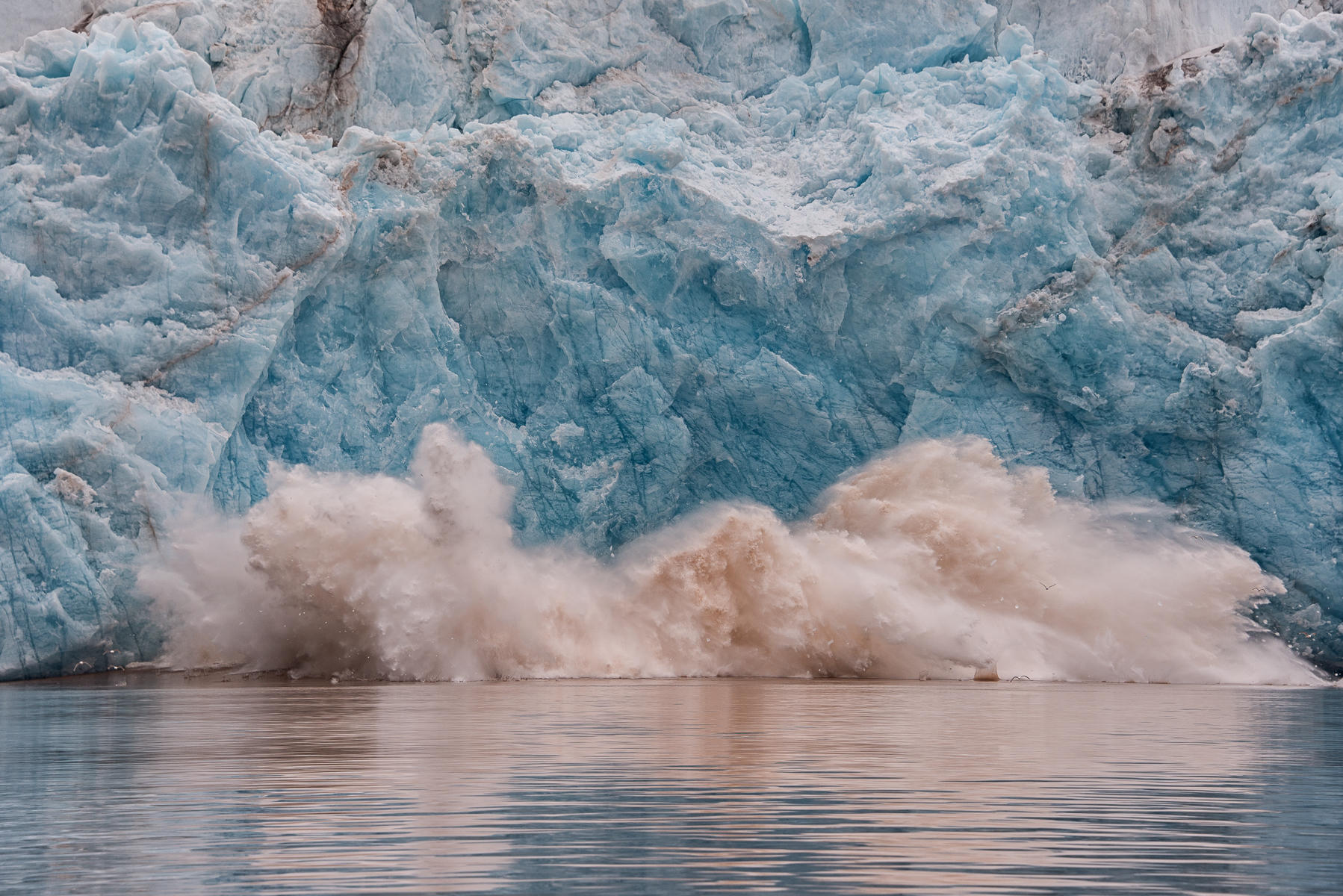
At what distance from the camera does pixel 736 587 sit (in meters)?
18.5

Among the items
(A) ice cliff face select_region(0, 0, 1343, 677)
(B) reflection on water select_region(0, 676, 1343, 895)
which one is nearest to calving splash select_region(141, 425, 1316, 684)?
(A) ice cliff face select_region(0, 0, 1343, 677)

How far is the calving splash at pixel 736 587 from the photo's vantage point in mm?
16750

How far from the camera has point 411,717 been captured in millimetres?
10266

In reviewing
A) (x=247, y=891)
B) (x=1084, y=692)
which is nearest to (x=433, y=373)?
(x=1084, y=692)

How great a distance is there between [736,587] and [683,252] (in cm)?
412

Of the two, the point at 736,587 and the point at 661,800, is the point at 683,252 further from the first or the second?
the point at 661,800

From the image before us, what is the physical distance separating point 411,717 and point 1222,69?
14.4 m

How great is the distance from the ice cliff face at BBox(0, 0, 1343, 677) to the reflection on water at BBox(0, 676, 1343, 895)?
752 cm

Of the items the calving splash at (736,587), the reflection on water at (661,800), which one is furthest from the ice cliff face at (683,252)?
the reflection on water at (661,800)

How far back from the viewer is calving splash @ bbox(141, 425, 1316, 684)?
1675 centimetres

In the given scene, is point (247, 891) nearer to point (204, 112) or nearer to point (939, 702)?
point (939, 702)

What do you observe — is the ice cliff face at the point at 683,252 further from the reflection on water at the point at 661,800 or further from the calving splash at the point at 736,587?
the reflection on water at the point at 661,800

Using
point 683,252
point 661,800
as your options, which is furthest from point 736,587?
point 661,800

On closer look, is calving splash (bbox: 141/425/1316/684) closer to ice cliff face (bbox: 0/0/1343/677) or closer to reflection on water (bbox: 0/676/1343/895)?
ice cliff face (bbox: 0/0/1343/677)
